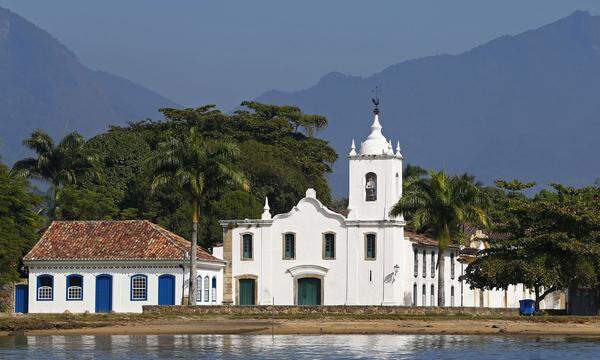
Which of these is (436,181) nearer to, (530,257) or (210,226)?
(530,257)

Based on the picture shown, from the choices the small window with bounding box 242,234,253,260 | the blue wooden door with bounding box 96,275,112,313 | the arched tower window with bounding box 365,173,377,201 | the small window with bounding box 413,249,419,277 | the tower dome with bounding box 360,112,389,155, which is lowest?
the blue wooden door with bounding box 96,275,112,313

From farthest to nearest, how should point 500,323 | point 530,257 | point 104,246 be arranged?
point 104,246 < point 530,257 < point 500,323

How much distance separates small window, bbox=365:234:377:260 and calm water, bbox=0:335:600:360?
56.2ft

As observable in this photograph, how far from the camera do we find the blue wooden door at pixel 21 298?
7881 centimetres

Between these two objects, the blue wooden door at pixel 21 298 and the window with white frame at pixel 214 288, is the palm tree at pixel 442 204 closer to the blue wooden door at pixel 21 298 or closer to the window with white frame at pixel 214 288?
the window with white frame at pixel 214 288

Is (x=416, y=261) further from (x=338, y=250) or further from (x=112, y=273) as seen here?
(x=112, y=273)

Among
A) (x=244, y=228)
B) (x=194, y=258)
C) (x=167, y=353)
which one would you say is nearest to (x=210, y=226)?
(x=244, y=228)

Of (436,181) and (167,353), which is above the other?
(436,181)

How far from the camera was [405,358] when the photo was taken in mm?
50469

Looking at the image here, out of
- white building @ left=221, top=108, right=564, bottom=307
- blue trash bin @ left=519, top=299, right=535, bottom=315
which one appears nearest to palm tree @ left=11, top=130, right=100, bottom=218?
white building @ left=221, top=108, right=564, bottom=307

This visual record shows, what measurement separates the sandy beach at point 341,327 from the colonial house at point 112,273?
Result: 10.3m

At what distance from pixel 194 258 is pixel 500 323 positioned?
52.4 feet

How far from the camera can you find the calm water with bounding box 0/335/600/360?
51.6m

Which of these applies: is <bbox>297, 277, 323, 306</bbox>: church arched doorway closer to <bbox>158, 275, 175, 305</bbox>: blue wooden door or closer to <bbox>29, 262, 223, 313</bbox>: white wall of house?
<bbox>29, 262, 223, 313</bbox>: white wall of house
